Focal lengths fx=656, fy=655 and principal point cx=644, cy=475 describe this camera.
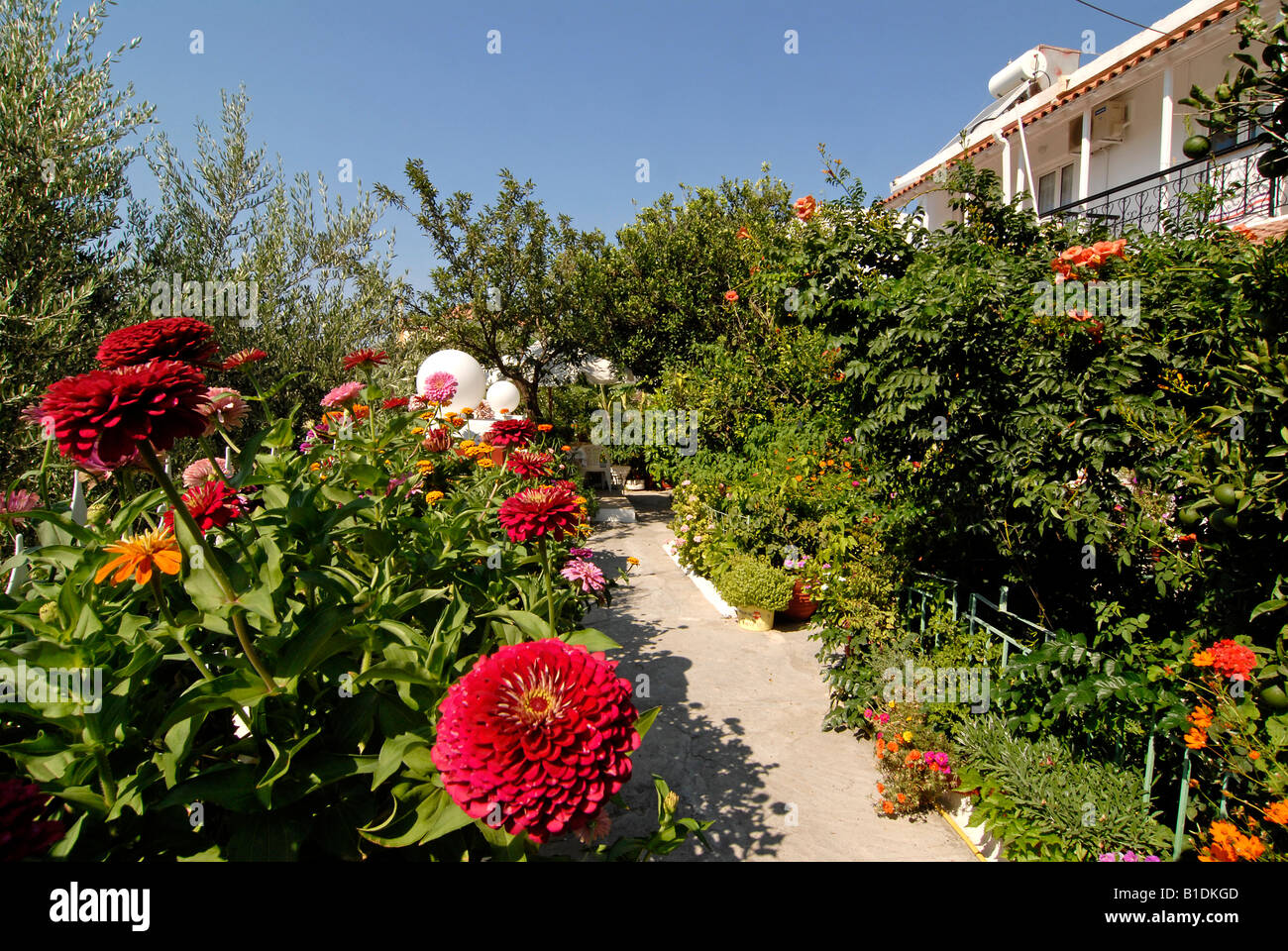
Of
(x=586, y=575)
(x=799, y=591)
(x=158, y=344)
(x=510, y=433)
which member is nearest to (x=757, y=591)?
(x=799, y=591)

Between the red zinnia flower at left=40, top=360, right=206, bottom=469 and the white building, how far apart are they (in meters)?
5.93

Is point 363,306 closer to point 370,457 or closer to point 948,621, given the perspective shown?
point 370,457

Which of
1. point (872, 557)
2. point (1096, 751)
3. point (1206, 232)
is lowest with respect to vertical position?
point (1096, 751)

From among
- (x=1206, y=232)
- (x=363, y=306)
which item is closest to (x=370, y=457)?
(x=1206, y=232)

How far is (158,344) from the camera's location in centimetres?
135

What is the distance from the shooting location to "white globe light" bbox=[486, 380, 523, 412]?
34.2 ft

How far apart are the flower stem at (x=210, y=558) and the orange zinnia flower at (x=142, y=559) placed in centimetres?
11

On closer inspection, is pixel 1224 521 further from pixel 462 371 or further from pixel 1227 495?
A: pixel 462 371

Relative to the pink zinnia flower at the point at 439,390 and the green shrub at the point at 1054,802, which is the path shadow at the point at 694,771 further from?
the pink zinnia flower at the point at 439,390

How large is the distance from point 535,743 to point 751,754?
306 centimetres

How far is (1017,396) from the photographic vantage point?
2.95m

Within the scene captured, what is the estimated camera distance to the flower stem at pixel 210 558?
119cm

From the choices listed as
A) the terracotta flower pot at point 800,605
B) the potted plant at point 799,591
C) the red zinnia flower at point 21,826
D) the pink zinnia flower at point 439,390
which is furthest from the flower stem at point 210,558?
the terracotta flower pot at point 800,605

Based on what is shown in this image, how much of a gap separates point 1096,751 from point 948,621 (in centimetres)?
104
